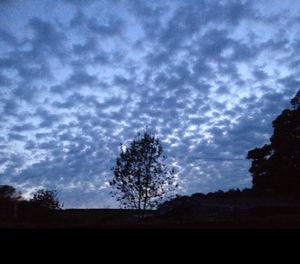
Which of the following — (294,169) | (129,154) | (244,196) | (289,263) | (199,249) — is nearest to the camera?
(289,263)

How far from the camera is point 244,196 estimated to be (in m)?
49.0

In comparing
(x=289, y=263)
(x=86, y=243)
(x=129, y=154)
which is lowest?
(x=289, y=263)

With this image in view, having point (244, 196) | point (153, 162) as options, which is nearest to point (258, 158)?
point (244, 196)

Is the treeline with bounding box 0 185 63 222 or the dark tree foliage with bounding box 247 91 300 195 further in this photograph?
the dark tree foliage with bounding box 247 91 300 195

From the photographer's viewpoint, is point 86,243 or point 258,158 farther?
point 258,158

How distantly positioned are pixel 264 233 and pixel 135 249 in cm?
108

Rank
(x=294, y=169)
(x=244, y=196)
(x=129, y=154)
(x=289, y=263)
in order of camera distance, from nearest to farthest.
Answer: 1. (x=289, y=263)
2. (x=129, y=154)
3. (x=294, y=169)
4. (x=244, y=196)

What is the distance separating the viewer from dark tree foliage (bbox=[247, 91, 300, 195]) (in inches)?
1825

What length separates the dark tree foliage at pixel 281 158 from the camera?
46.3 metres

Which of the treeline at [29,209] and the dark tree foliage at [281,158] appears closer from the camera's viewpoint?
the treeline at [29,209]

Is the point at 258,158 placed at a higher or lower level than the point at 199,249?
higher

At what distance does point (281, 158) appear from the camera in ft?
157

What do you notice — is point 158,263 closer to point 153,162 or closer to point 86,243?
point 86,243

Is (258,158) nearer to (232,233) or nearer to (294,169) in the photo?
(294,169)
